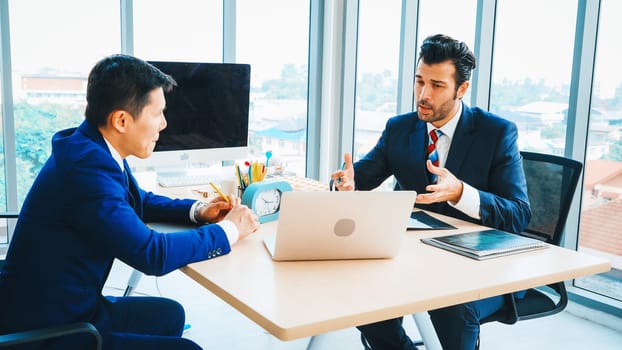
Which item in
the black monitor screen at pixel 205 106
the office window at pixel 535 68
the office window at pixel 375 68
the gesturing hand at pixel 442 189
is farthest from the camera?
the office window at pixel 375 68

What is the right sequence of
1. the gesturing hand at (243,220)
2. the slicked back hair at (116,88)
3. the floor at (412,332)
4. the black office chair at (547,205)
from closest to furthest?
the slicked back hair at (116,88), the gesturing hand at (243,220), the black office chair at (547,205), the floor at (412,332)

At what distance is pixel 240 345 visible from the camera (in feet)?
8.51

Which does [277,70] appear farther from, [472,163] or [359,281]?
[359,281]

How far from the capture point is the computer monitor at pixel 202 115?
251 cm

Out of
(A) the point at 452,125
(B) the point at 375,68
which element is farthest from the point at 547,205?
(B) the point at 375,68

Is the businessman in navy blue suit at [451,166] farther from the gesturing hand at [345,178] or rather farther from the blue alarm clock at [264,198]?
the blue alarm clock at [264,198]

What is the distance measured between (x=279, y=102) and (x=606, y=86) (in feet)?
7.53

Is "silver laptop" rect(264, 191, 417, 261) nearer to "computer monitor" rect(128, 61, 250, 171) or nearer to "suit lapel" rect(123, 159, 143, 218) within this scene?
"suit lapel" rect(123, 159, 143, 218)

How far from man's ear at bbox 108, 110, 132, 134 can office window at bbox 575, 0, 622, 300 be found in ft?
7.57

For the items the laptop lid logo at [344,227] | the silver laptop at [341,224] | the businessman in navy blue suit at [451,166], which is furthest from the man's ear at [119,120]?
the businessman in navy blue suit at [451,166]

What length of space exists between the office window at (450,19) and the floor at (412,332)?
1302 mm

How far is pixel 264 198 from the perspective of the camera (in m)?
1.87

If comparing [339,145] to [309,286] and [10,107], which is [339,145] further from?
[309,286]

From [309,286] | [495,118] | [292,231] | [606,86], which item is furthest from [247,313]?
[606,86]
